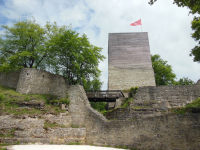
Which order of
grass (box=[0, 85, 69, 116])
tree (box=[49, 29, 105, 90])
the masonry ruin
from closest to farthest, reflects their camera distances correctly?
1. the masonry ruin
2. grass (box=[0, 85, 69, 116])
3. tree (box=[49, 29, 105, 90])

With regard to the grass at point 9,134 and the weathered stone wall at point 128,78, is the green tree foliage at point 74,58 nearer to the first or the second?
the weathered stone wall at point 128,78

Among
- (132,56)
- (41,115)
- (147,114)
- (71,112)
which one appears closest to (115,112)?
(147,114)

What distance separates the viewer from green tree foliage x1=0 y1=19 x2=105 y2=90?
51.5ft

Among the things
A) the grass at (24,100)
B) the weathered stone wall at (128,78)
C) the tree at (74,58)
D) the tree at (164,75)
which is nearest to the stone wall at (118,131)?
the grass at (24,100)

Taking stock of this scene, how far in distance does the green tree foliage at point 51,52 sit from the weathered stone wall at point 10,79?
726 millimetres

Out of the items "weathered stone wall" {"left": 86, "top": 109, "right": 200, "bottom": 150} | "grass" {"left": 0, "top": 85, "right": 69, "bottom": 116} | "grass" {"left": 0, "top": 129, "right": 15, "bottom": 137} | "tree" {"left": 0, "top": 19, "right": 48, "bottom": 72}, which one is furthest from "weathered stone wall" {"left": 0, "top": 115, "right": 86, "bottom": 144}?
"tree" {"left": 0, "top": 19, "right": 48, "bottom": 72}

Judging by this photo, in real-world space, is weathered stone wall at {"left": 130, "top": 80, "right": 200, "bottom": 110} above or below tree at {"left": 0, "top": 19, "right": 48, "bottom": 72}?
below

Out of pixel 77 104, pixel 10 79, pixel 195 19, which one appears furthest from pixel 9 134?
pixel 195 19

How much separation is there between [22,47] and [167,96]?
1519cm

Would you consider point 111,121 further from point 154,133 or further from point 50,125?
point 50,125

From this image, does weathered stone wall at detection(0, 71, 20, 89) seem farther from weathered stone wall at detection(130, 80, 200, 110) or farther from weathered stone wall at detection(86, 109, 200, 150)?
weathered stone wall at detection(130, 80, 200, 110)

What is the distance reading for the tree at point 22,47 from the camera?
1633 cm

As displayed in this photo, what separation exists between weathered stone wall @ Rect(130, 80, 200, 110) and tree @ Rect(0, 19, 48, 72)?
1048 centimetres

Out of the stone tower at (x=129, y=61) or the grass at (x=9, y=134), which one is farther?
the stone tower at (x=129, y=61)
